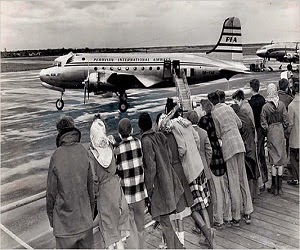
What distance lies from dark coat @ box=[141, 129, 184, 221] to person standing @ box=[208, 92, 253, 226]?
0.82 m

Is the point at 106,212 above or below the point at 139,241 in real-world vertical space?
above

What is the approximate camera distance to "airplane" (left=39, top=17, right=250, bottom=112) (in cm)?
1343

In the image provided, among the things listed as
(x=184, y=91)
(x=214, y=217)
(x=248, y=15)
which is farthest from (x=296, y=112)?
(x=184, y=91)

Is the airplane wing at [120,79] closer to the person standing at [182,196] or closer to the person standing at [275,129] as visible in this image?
the person standing at [275,129]

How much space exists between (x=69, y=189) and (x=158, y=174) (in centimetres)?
83

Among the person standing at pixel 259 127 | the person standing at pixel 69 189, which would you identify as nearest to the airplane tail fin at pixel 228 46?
the person standing at pixel 259 127

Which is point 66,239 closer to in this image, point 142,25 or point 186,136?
point 186,136

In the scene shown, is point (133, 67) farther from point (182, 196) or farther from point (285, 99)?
point (182, 196)

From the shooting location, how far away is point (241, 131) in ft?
12.0

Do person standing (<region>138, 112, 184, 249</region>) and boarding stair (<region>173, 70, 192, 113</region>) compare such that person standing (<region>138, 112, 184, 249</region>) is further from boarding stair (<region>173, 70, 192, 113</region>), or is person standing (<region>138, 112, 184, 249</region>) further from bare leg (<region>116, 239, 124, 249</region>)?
boarding stair (<region>173, 70, 192, 113</region>)

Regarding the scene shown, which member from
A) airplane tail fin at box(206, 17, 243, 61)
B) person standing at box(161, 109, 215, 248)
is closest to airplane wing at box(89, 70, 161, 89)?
airplane tail fin at box(206, 17, 243, 61)

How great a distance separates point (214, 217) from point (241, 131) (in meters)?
1.01

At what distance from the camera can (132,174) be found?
2.72 m

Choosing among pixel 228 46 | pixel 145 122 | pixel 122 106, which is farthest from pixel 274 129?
pixel 228 46
